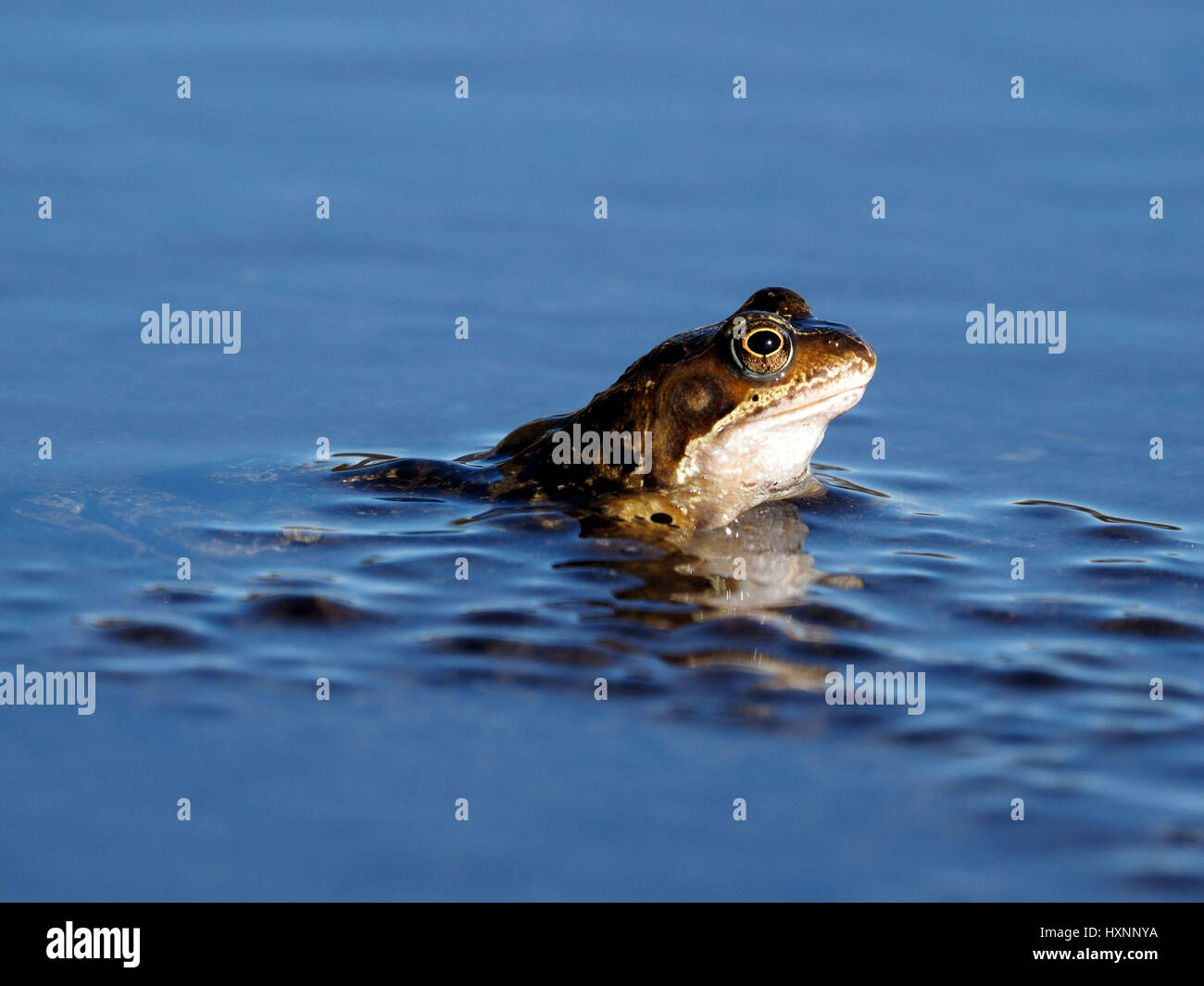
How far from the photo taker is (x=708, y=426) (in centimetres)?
1196

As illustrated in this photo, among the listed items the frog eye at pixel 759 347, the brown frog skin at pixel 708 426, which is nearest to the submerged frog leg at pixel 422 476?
the brown frog skin at pixel 708 426

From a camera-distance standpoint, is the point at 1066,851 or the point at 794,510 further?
the point at 794,510

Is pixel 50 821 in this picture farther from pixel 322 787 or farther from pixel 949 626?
pixel 949 626

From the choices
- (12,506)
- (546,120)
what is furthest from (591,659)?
(546,120)

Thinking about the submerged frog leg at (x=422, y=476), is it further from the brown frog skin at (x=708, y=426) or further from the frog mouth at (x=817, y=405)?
the frog mouth at (x=817, y=405)

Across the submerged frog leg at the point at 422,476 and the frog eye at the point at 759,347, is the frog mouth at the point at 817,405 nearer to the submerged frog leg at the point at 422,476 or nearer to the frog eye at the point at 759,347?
the frog eye at the point at 759,347

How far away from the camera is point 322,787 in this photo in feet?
28.3

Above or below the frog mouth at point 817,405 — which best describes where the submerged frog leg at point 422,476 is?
below

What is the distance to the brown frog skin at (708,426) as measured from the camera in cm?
1173

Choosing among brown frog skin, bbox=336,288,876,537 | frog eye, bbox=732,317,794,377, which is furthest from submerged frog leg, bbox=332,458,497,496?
frog eye, bbox=732,317,794,377

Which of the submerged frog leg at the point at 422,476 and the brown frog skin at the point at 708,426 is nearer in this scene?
the brown frog skin at the point at 708,426

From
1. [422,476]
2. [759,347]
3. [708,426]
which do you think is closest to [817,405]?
[759,347]

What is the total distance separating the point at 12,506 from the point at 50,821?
4632 mm

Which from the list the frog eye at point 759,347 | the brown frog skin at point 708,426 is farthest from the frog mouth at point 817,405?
the frog eye at point 759,347
